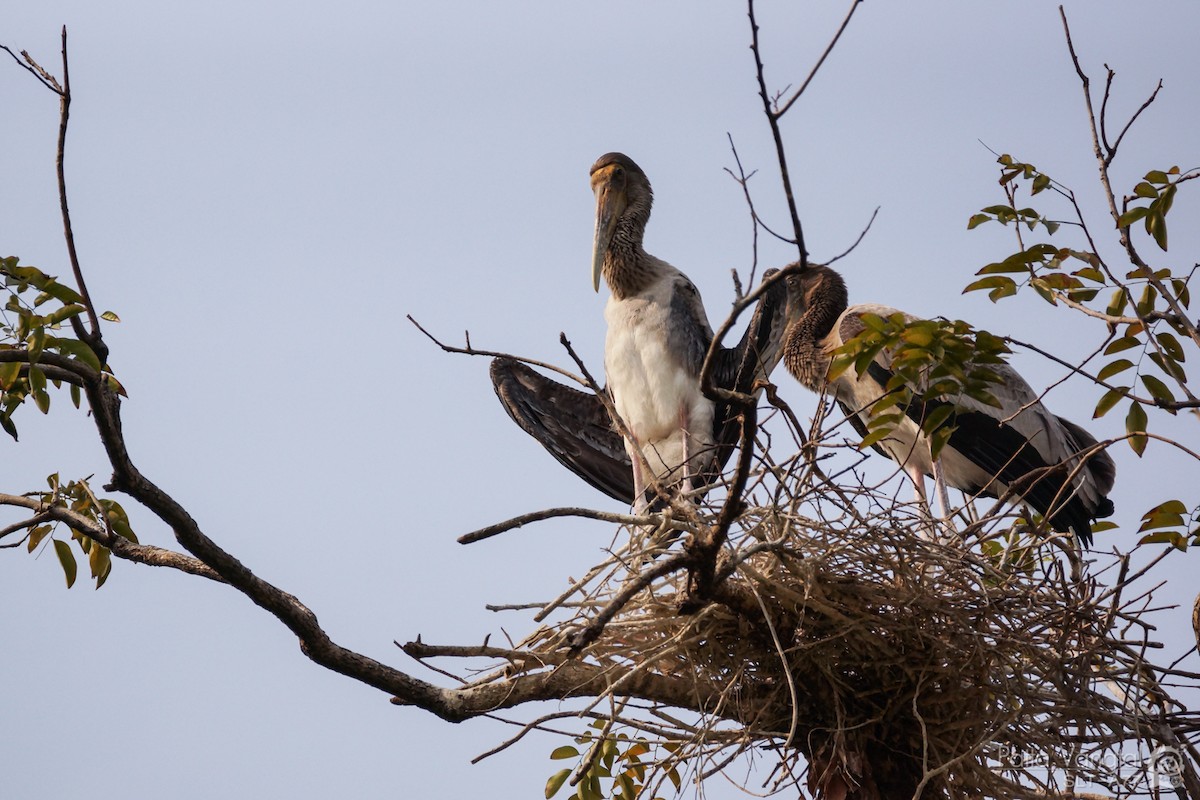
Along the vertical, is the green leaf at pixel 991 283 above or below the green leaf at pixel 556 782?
above

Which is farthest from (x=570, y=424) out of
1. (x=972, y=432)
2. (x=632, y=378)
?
(x=972, y=432)

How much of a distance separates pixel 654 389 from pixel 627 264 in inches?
29.3

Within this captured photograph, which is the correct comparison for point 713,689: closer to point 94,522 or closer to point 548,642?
point 548,642

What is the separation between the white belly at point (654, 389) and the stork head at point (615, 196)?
42 centimetres

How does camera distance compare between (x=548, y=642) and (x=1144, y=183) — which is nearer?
(x=1144, y=183)

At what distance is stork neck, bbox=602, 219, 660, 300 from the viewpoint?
6.37 meters

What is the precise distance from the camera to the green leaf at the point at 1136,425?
3.01 meters

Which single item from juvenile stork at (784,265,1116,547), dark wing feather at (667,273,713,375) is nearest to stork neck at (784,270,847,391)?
juvenile stork at (784,265,1116,547)

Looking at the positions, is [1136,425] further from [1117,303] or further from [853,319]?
[853,319]

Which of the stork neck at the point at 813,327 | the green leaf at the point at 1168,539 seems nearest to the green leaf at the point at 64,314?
the green leaf at the point at 1168,539

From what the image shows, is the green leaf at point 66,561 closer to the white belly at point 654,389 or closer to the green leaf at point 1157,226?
the green leaf at point 1157,226

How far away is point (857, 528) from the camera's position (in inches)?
127

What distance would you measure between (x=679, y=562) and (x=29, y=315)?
1.43 m

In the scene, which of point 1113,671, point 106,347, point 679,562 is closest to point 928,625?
point 1113,671
